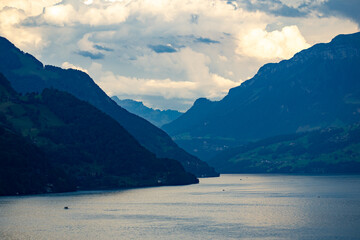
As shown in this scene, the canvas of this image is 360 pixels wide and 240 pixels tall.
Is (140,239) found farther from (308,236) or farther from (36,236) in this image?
(308,236)

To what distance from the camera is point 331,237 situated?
193m

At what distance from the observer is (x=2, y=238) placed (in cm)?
19300

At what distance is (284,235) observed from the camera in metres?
199

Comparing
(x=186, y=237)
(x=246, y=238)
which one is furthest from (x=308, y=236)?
(x=186, y=237)

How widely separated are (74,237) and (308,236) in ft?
255

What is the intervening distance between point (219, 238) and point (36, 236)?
61.2 meters

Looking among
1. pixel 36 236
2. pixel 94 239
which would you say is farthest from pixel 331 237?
pixel 36 236

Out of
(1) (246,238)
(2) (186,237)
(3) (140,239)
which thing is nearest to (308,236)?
(1) (246,238)

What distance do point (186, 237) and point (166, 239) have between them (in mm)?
7376

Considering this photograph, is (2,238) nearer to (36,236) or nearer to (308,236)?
(36,236)

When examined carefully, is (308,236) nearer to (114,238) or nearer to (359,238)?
(359,238)

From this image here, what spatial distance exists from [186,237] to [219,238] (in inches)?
447

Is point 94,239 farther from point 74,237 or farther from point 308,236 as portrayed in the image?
point 308,236

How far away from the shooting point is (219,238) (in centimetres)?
19588
